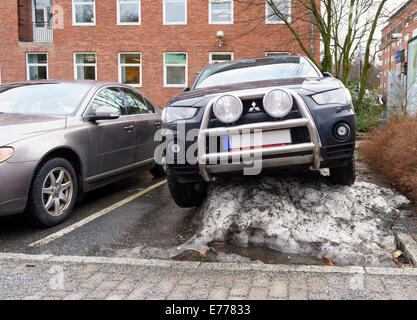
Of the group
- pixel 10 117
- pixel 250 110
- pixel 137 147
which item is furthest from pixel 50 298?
pixel 137 147

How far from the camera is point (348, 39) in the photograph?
38.1 ft

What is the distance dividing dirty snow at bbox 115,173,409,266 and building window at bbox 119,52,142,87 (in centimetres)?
1821

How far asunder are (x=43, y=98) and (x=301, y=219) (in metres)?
3.25

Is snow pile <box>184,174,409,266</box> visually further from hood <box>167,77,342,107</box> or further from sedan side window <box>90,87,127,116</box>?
sedan side window <box>90,87,127,116</box>

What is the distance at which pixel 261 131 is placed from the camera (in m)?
3.31

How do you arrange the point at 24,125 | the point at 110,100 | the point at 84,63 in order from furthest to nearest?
the point at 84,63 < the point at 110,100 < the point at 24,125

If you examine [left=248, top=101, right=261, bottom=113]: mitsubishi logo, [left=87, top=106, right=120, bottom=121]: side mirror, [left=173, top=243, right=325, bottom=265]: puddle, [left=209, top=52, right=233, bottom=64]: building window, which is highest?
[left=209, top=52, right=233, bottom=64]: building window

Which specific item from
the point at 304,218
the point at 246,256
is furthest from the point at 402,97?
the point at 246,256

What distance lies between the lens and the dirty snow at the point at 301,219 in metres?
3.20

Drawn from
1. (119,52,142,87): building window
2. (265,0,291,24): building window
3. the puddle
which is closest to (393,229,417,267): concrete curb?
the puddle

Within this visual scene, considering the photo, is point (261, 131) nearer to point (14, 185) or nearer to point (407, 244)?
point (407, 244)

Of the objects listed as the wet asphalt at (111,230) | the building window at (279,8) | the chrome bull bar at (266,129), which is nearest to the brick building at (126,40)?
the building window at (279,8)

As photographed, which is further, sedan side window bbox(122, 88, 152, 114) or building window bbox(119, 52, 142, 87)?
building window bbox(119, 52, 142, 87)

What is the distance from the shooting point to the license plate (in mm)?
3311
